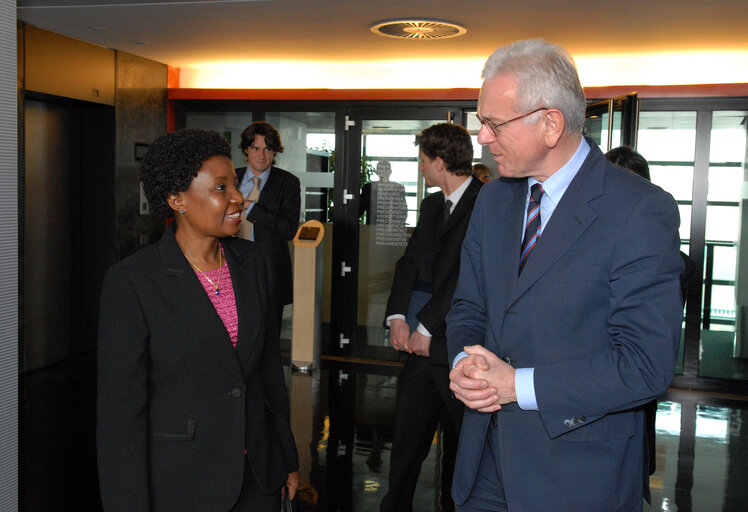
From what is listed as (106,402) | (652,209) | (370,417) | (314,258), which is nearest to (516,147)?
(652,209)

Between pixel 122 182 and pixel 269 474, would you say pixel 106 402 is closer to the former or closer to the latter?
pixel 269 474

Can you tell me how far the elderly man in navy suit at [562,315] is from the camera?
1.62 m

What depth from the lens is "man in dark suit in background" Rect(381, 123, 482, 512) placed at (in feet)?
11.2

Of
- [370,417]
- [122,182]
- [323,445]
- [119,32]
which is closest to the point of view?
[323,445]

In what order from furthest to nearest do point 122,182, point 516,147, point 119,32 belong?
point 122,182 → point 119,32 → point 516,147

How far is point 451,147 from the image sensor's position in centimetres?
355

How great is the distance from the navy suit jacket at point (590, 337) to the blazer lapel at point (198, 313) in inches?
29.1

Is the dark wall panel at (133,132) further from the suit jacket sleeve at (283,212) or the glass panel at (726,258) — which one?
the glass panel at (726,258)

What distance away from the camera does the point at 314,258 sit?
7.11m

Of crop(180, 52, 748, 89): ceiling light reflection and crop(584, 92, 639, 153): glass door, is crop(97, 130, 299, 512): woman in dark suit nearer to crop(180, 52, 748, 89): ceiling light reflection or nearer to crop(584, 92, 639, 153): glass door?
crop(584, 92, 639, 153): glass door

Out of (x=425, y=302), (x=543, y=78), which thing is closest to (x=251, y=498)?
(x=543, y=78)

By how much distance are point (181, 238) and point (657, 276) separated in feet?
4.48

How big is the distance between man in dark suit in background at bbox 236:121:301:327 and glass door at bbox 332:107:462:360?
1792mm

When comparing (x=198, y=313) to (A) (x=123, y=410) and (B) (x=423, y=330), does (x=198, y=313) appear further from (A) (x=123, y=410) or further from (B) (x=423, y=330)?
(B) (x=423, y=330)
